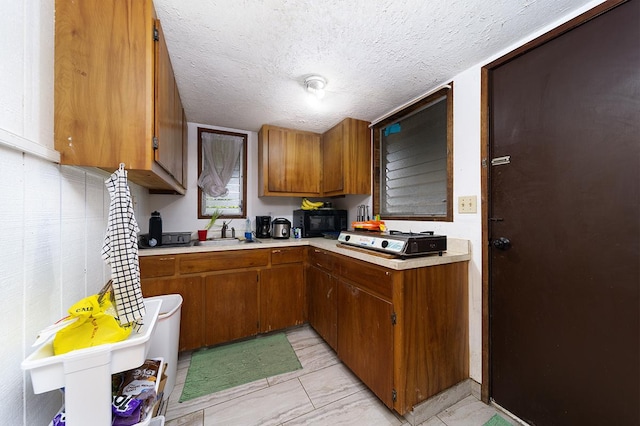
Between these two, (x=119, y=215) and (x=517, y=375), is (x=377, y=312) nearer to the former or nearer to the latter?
(x=517, y=375)

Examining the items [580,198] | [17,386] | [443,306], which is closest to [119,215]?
[17,386]

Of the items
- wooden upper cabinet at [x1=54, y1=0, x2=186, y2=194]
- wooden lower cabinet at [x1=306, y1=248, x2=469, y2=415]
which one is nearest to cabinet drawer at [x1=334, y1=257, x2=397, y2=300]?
wooden lower cabinet at [x1=306, y1=248, x2=469, y2=415]

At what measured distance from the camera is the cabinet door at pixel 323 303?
1895mm

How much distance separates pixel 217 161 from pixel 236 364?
2.01m

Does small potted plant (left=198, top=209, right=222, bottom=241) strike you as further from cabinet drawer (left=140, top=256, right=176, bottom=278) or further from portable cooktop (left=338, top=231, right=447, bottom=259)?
portable cooktop (left=338, top=231, right=447, bottom=259)

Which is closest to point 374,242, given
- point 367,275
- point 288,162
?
point 367,275

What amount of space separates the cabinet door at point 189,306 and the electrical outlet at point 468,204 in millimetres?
2107

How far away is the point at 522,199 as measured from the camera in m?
1.30

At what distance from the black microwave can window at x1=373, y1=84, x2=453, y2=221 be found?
1.61ft

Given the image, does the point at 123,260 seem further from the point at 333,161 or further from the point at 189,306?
the point at 333,161

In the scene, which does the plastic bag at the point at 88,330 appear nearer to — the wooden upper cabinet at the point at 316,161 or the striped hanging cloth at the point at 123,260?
the striped hanging cloth at the point at 123,260

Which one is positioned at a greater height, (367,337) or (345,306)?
(345,306)

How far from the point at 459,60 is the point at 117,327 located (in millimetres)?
2178

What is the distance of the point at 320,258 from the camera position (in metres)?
2.11
